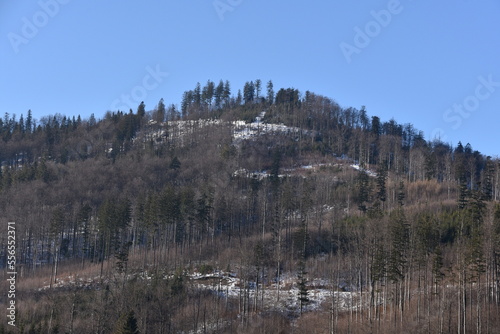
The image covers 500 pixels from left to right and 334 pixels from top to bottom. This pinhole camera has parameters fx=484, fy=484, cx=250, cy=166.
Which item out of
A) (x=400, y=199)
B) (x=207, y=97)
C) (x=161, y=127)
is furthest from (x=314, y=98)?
(x=400, y=199)

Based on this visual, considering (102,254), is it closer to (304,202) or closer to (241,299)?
(241,299)

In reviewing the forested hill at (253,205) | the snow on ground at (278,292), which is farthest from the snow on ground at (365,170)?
the snow on ground at (278,292)

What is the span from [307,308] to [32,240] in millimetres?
51464

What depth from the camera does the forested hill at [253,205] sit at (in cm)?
4956

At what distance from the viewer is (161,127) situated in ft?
459

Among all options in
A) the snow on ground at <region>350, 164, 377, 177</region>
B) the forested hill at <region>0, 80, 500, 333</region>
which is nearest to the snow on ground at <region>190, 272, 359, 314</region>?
the forested hill at <region>0, 80, 500, 333</region>

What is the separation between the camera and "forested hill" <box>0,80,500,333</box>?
163 ft

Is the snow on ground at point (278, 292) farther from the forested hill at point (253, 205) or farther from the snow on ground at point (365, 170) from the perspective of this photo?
the snow on ground at point (365, 170)

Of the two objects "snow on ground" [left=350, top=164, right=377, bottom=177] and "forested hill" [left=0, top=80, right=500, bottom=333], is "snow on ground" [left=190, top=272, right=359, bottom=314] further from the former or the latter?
"snow on ground" [left=350, top=164, right=377, bottom=177]

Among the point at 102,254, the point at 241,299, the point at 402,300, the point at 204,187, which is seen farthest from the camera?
the point at 204,187

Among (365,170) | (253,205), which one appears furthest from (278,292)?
(365,170)

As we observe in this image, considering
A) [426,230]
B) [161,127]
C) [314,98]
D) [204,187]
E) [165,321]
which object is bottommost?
[165,321]

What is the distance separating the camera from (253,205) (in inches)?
3378

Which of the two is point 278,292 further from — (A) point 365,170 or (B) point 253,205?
(A) point 365,170
